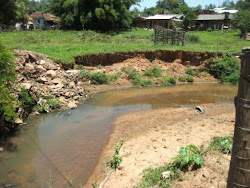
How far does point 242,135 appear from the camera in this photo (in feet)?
7.76

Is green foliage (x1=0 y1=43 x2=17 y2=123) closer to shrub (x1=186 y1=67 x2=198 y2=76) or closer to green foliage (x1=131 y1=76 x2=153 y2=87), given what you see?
green foliage (x1=131 y1=76 x2=153 y2=87)

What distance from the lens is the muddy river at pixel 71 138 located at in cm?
826

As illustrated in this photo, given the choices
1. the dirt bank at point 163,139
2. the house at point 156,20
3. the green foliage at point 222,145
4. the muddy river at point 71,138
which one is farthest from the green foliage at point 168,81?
the house at point 156,20

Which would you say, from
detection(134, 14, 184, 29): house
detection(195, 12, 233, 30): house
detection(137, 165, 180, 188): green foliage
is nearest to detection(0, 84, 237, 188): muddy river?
detection(137, 165, 180, 188): green foliage

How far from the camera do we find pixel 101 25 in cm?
3775

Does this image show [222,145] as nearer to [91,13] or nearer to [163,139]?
[163,139]

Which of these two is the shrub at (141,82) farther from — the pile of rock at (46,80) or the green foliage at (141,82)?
the pile of rock at (46,80)

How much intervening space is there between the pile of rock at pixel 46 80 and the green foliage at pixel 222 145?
323 inches

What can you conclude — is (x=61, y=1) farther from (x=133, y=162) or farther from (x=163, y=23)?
(x=133, y=162)

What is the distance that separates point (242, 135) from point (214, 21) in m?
53.3

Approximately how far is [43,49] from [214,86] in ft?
43.1

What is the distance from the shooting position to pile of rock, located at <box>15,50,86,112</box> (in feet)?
47.9

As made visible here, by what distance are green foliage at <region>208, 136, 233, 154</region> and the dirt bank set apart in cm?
40

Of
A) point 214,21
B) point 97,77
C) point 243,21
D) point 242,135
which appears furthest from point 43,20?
point 242,135
